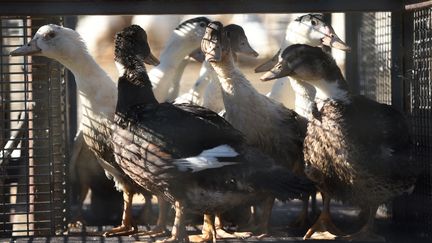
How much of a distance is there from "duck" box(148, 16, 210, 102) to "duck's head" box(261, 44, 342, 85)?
1.10 metres

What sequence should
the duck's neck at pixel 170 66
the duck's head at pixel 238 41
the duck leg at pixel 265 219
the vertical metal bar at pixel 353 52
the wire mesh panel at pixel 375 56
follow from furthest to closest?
1. the vertical metal bar at pixel 353 52
2. the duck's neck at pixel 170 66
3. the wire mesh panel at pixel 375 56
4. the duck's head at pixel 238 41
5. the duck leg at pixel 265 219

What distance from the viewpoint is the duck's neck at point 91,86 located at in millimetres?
5043

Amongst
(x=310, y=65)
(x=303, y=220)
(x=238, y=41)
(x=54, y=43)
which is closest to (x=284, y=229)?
(x=303, y=220)

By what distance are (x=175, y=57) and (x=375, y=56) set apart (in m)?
1.25

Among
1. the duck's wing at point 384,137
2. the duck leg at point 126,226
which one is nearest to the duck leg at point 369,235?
the duck's wing at point 384,137

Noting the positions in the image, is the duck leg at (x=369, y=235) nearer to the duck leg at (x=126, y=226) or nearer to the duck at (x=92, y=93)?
the duck at (x=92, y=93)

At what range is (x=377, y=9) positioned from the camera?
4535 mm

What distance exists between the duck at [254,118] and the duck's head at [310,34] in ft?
1.30

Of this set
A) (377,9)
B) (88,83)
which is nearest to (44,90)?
(88,83)

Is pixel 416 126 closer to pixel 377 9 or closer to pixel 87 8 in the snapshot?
pixel 377 9

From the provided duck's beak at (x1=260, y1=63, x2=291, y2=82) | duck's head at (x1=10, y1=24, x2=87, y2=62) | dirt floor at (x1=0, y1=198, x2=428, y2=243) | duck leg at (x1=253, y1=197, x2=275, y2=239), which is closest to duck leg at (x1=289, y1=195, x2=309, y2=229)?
dirt floor at (x1=0, y1=198, x2=428, y2=243)

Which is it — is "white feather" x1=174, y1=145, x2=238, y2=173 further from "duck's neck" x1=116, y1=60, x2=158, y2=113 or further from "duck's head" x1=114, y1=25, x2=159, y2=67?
"duck's head" x1=114, y1=25, x2=159, y2=67

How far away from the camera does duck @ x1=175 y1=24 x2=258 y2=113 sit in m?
5.33

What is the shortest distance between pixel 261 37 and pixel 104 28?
2.29 meters
